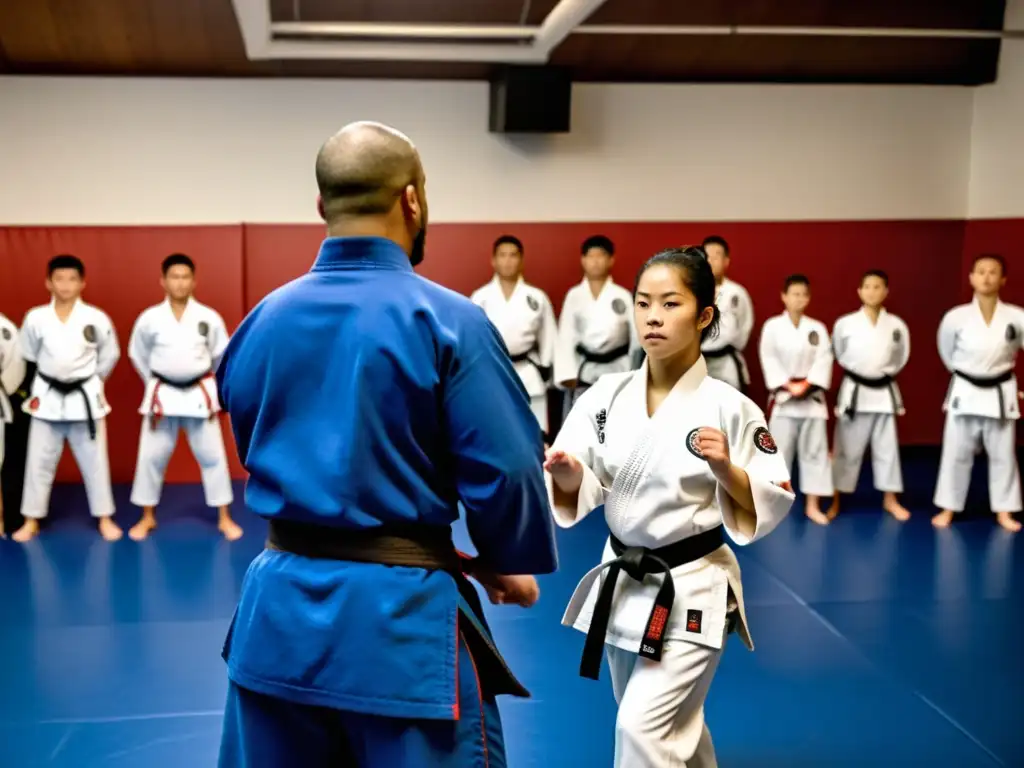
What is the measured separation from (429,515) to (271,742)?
17.2 inches

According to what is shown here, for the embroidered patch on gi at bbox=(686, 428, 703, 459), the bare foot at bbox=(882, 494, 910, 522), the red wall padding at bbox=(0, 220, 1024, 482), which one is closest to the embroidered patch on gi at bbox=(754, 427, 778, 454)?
the embroidered patch on gi at bbox=(686, 428, 703, 459)

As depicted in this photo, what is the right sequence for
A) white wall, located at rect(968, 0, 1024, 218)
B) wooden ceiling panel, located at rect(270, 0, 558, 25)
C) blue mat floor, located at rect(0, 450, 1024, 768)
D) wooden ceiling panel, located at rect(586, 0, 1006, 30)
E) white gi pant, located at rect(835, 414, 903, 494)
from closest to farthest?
1. blue mat floor, located at rect(0, 450, 1024, 768)
2. white gi pant, located at rect(835, 414, 903, 494)
3. wooden ceiling panel, located at rect(270, 0, 558, 25)
4. wooden ceiling panel, located at rect(586, 0, 1006, 30)
5. white wall, located at rect(968, 0, 1024, 218)

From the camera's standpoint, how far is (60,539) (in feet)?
18.5

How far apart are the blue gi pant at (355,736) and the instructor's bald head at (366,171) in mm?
688

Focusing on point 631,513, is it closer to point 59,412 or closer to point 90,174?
point 59,412

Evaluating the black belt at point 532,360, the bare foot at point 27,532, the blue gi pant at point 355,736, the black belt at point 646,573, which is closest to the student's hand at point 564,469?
the black belt at point 646,573

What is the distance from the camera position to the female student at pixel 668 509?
234 centimetres

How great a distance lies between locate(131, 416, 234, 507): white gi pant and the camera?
579 cm

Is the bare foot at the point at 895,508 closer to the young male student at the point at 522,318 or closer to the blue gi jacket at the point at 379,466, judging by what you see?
the young male student at the point at 522,318

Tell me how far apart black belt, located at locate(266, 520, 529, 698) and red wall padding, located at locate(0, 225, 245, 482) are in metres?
5.66

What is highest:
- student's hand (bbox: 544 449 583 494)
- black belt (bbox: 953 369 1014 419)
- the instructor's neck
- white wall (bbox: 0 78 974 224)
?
white wall (bbox: 0 78 974 224)

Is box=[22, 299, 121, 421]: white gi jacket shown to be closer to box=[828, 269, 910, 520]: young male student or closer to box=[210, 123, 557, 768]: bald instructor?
box=[828, 269, 910, 520]: young male student

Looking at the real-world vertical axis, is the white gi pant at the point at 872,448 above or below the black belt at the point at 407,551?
below

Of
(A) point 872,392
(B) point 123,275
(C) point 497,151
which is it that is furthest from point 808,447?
(B) point 123,275
